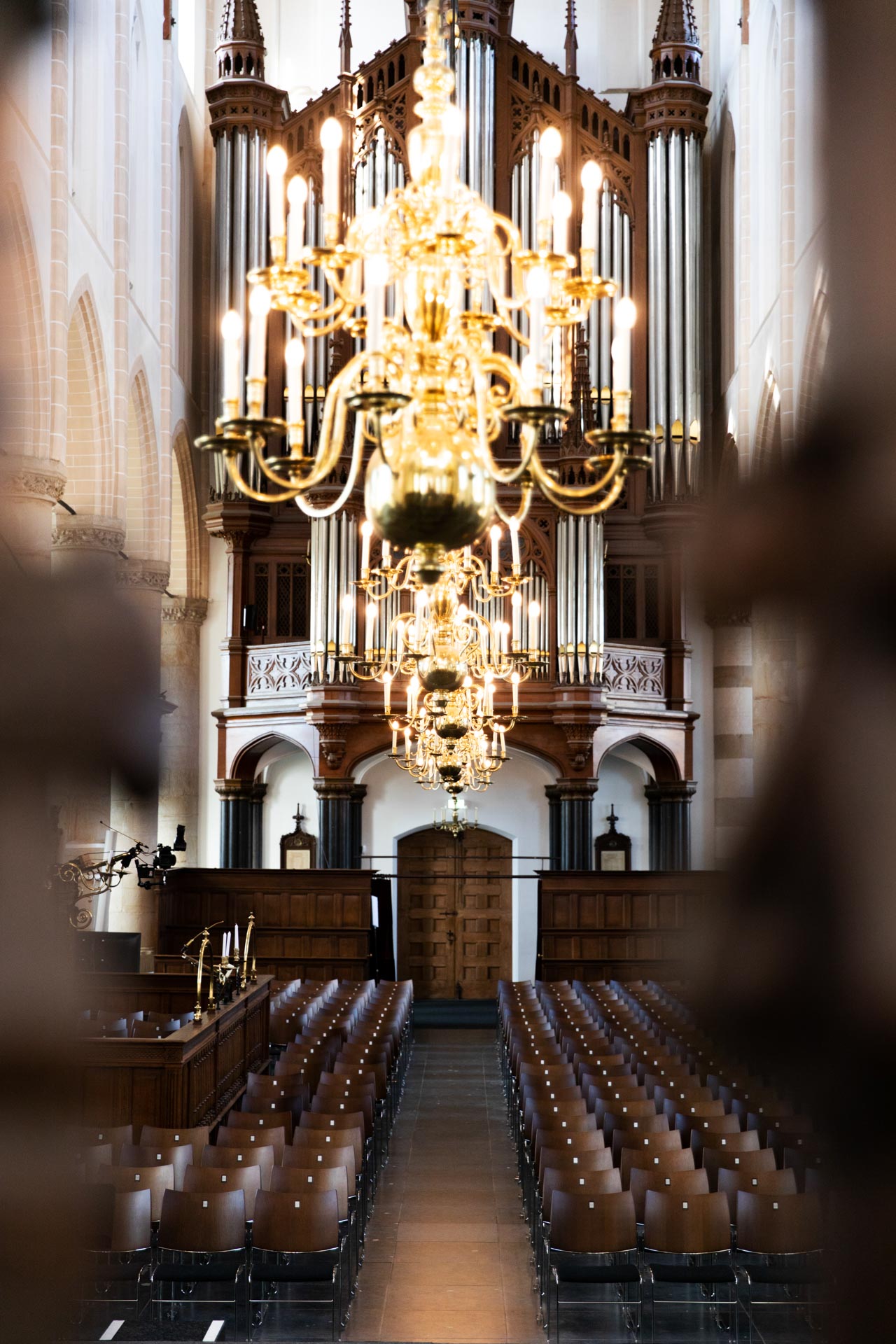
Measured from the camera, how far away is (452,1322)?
8.72m

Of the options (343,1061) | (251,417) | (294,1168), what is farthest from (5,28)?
(343,1061)

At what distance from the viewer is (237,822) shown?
26016 mm

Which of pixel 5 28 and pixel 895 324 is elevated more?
pixel 5 28

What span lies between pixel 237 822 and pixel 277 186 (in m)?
22.6

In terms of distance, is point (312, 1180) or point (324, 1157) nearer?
point (312, 1180)

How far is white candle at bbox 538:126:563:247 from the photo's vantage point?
4.19 meters

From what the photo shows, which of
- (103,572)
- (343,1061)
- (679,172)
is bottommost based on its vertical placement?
(343,1061)

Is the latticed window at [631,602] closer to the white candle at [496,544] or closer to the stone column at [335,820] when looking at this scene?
the stone column at [335,820]

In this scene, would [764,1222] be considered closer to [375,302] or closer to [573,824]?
[375,302]

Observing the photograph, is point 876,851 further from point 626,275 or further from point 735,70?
point 626,275

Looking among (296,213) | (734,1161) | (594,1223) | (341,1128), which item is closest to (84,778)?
(296,213)

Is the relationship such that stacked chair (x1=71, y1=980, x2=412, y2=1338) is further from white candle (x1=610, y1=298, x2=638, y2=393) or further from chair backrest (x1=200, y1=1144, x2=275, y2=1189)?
white candle (x1=610, y1=298, x2=638, y2=393)

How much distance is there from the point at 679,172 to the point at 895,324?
27.2 meters

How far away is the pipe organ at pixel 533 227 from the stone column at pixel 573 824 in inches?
6.1
